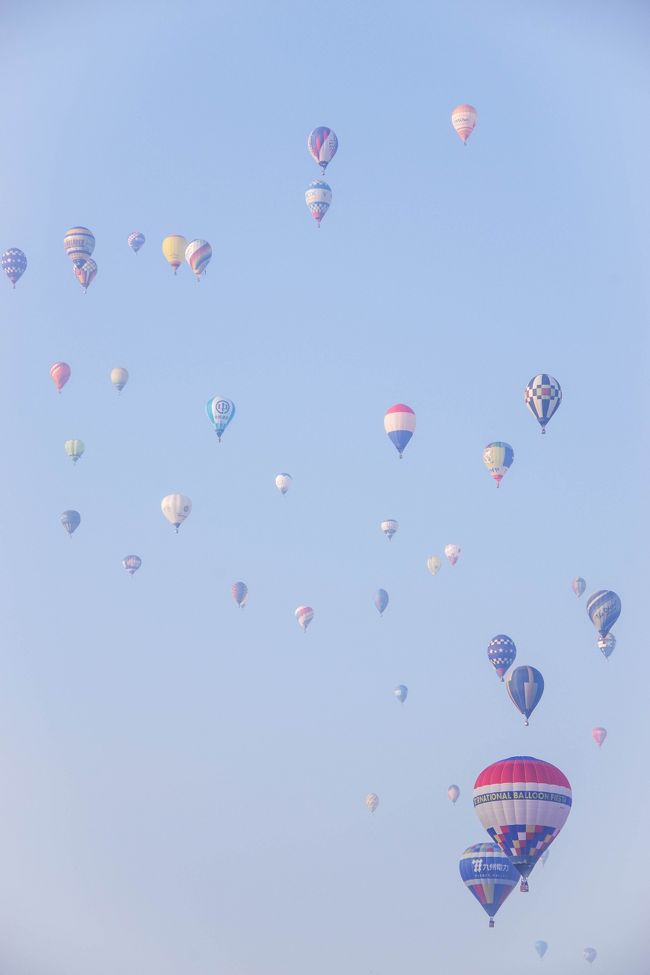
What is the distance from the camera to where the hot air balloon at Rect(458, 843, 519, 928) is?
64.2m

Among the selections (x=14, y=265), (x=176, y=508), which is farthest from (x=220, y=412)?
(x=14, y=265)

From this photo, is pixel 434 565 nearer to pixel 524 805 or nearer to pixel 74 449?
pixel 74 449

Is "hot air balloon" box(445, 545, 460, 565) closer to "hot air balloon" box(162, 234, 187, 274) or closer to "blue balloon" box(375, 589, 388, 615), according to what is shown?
"blue balloon" box(375, 589, 388, 615)

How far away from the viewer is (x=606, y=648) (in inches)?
3022

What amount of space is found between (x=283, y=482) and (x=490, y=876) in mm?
27860

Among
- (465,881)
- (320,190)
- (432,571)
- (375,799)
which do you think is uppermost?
(320,190)

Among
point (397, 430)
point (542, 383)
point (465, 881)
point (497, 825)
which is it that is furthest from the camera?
point (397, 430)

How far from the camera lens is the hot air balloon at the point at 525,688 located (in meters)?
A: 67.4

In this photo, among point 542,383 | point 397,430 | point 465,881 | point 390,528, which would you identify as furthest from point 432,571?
point 465,881

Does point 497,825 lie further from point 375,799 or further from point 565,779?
point 375,799

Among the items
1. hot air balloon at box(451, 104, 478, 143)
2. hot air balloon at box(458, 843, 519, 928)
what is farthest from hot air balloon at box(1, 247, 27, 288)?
hot air balloon at box(458, 843, 519, 928)

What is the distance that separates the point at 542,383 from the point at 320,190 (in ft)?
46.0

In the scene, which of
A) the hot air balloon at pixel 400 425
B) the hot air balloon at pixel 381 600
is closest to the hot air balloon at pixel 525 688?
the hot air balloon at pixel 400 425

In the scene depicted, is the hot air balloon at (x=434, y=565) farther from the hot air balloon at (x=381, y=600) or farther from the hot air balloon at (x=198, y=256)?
the hot air balloon at (x=198, y=256)
